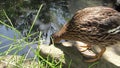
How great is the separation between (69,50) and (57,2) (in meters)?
4.89

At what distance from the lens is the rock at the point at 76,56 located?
408 centimetres

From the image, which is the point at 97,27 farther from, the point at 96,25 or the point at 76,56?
the point at 76,56

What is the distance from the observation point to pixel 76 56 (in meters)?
4.49

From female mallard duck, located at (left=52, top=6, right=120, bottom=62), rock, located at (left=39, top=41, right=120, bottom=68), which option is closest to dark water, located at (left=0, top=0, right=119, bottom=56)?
rock, located at (left=39, top=41, right=120, bottom=68)

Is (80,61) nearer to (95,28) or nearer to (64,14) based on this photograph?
(95,28)

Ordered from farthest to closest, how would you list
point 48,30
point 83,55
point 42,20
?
1. point 42,20
2. point 48,30
3. point 83,55

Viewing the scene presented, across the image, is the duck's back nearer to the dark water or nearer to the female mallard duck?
the female mallard duck

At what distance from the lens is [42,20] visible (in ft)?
26.4

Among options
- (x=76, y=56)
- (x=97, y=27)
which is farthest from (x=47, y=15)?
(x=97, y=27)

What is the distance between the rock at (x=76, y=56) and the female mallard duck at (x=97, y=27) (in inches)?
4.5

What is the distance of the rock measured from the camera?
408cm

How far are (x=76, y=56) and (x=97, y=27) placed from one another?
0.58 m

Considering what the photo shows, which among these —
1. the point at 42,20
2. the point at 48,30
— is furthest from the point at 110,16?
the point at 42,20

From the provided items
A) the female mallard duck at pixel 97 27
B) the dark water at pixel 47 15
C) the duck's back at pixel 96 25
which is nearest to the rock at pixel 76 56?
the female mallard duck at pixel 97 27
